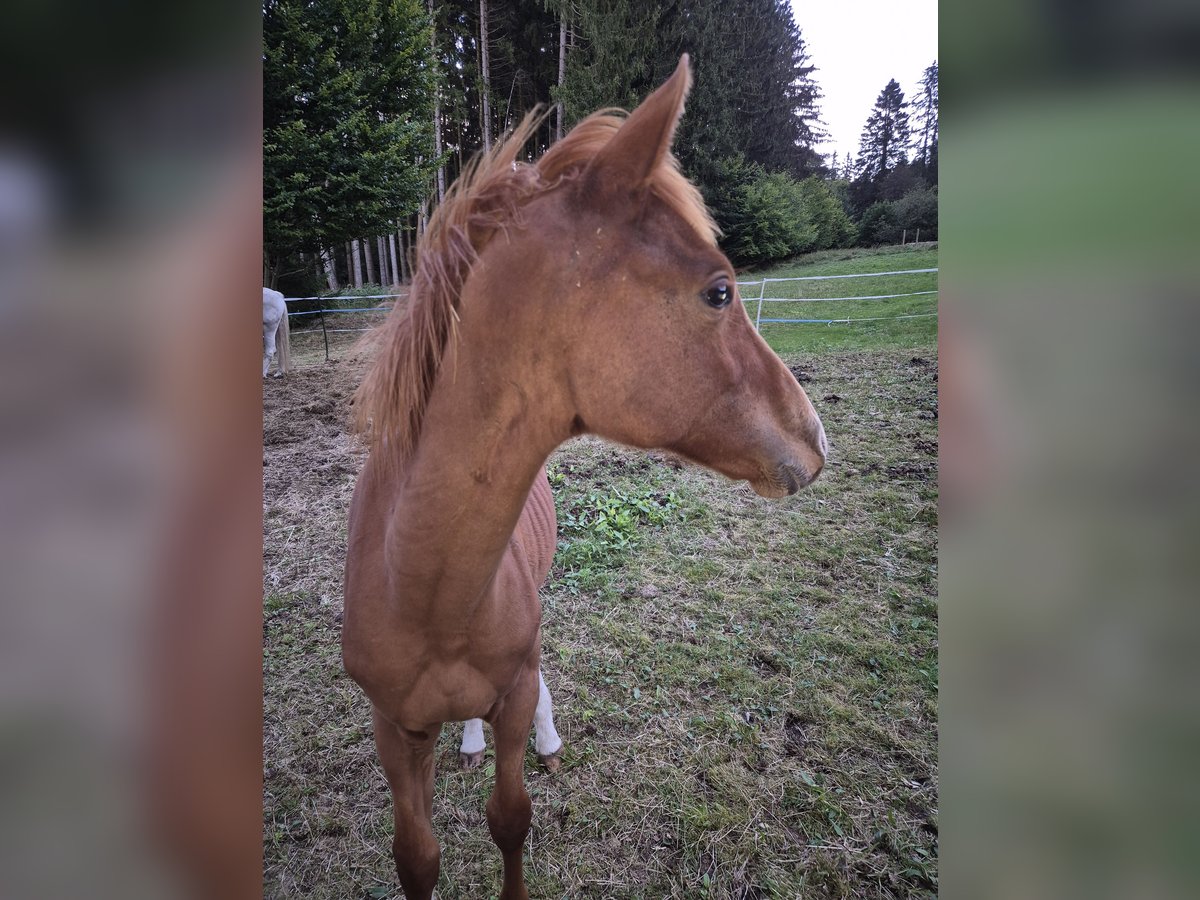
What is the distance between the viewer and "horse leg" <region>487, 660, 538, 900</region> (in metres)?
1.32

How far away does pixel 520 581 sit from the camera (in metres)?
1.25

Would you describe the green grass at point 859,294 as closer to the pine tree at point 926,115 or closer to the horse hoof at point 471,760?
the pine tree at point 926,115

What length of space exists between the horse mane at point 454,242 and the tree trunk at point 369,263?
0.61 metres

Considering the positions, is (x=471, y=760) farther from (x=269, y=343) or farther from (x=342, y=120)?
(x=342, y=120)

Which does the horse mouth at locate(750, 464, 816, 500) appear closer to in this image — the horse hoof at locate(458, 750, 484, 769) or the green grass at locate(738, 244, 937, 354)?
the green grass at locate(738, 244, 937, 354)

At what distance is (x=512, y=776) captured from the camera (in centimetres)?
136

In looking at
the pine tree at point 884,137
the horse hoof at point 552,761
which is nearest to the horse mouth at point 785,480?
the pine tree at point 884,137

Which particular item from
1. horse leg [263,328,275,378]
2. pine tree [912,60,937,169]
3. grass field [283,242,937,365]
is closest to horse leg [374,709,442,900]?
grass field [283,242,937,365]

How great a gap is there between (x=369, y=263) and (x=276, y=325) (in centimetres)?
44

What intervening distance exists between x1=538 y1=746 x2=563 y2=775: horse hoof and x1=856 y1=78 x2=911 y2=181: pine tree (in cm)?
208
